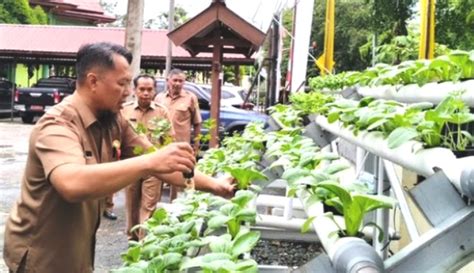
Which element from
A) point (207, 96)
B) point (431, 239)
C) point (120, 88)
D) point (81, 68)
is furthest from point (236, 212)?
point (207, 96)

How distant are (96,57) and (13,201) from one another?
6.94m

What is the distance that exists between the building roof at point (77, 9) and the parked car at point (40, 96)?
962cm

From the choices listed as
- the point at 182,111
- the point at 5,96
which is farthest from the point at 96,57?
the point at 5,96

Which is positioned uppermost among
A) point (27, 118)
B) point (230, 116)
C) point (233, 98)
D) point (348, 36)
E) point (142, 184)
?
point (348, 36)

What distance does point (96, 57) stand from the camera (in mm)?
2520

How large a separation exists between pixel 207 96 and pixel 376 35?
6.03m

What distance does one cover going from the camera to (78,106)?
2.54 meters

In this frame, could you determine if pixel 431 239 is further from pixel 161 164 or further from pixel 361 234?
pixel 161 164

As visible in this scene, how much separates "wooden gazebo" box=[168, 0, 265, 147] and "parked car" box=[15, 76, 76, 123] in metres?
13.2

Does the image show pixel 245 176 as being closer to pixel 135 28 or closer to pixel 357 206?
pixel 357 206

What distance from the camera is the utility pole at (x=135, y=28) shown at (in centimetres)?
1069

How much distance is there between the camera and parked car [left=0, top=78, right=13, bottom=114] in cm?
2364

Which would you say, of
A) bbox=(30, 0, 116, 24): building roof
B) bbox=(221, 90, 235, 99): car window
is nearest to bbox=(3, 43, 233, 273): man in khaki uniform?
bbox=(221, 90, 235, 99): car window

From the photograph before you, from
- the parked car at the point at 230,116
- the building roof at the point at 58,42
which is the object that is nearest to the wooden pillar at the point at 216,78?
the parked car at the point at 230,116
